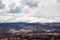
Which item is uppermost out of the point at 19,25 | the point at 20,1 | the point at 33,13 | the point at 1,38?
the point at 20,1

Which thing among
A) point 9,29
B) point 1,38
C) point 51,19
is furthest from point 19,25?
point 51,19

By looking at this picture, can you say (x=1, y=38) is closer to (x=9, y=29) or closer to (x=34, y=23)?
(x=9, y=29)

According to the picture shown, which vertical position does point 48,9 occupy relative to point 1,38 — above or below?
above

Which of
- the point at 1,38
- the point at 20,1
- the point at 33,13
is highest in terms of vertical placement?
the point at 20,1

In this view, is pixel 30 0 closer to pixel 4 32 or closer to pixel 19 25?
pixel 19 25

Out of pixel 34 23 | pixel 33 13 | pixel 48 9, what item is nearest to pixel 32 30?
pixel 34 23

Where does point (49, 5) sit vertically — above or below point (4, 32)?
above
